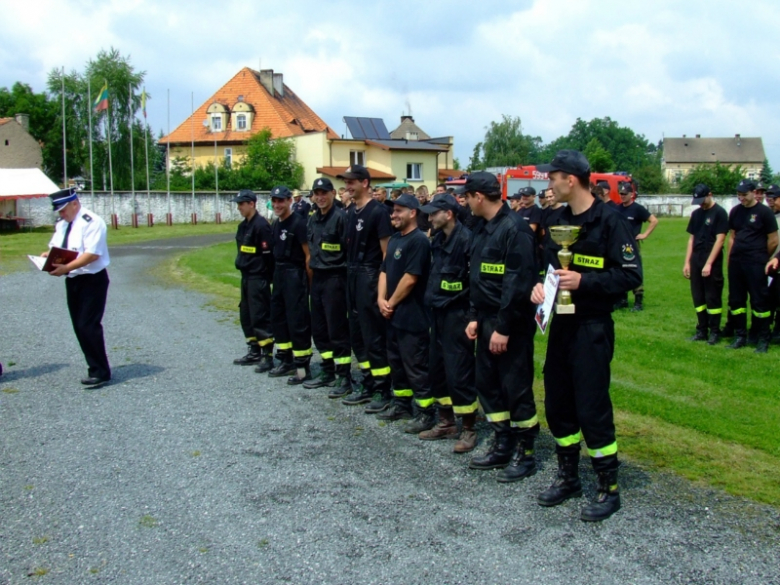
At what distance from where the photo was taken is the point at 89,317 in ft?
25.5

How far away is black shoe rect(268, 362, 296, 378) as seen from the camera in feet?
26.7

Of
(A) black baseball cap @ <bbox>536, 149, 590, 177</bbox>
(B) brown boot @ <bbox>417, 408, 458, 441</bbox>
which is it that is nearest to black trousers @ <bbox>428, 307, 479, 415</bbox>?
(B) brown boot @ <bbox>417, 408, 458, 441</bbox>

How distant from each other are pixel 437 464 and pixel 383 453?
1.52ft

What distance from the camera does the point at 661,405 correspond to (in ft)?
22.1

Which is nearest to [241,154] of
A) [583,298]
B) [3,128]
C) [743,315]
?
[3,128]

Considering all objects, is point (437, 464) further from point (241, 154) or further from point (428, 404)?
point (241, 154)

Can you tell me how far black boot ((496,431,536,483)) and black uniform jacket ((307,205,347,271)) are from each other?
295cm

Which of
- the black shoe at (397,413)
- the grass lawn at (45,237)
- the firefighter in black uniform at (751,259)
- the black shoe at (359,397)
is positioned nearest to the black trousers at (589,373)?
the black shoe at (397,413)

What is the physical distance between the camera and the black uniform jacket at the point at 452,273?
18.8ft

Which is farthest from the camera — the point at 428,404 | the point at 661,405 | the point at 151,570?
the point at 661,405

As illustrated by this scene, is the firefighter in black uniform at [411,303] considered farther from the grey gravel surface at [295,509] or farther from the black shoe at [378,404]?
the grey gravel surface at [295,509]

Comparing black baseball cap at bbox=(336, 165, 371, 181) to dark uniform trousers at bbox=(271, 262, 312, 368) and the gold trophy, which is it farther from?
the gold trophy

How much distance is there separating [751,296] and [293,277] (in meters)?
5.78

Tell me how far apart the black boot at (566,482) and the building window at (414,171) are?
183ft
